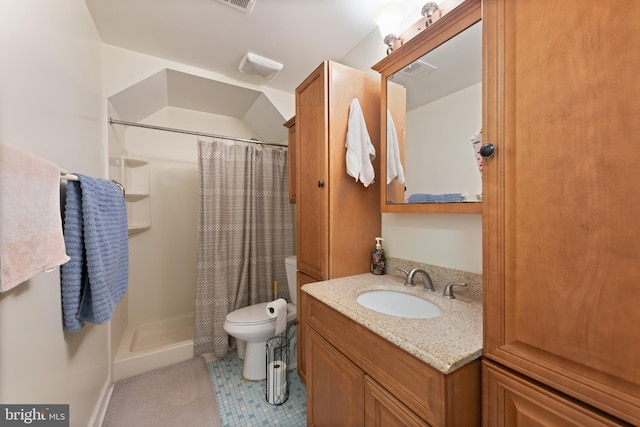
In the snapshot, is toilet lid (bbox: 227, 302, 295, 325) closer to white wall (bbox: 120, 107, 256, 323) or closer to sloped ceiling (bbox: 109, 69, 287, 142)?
white wall (bbox: 120, 107, 256, 323)

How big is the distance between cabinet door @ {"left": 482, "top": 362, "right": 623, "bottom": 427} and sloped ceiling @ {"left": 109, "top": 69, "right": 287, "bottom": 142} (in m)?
2.32

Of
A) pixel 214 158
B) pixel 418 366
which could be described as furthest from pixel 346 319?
pixel 214 158

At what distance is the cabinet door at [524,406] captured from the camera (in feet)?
1.63

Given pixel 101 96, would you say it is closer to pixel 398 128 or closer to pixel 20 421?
pixel 20 421

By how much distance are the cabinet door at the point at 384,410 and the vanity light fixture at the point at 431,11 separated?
1.52 m

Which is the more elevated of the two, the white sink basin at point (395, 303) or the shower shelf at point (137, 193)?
the shower shelf at point (137, 193)

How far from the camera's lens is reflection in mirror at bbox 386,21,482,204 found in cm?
101

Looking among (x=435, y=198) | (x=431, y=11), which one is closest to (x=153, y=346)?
(x=435, y=198)

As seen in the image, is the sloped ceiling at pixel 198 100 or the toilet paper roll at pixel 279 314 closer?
the toilet paper roll at pixel 279 314

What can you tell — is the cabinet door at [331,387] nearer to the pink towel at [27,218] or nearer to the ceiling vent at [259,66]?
Result: the pink towel at [27,218]

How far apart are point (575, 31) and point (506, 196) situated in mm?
345

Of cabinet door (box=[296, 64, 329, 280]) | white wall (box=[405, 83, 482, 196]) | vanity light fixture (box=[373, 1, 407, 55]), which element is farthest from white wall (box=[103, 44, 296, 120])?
white wall (box=[405, 83, 482, 196])

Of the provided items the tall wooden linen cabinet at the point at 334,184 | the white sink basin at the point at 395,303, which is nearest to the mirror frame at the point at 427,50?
the tall wooden linen cabinet at the point at 334,184

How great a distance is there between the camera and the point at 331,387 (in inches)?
40.8
